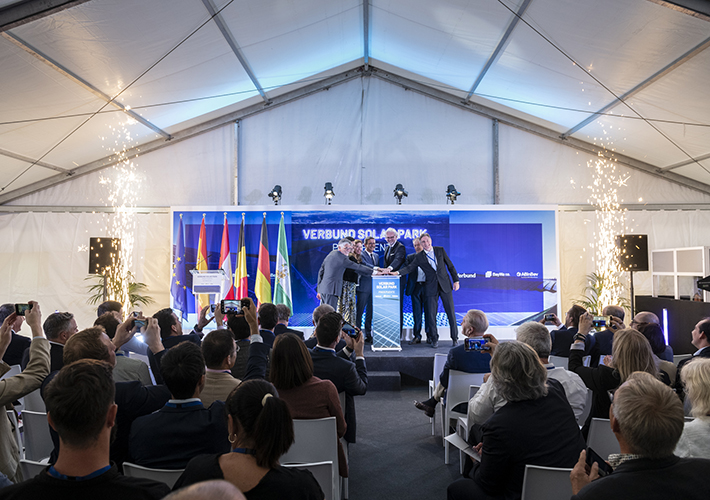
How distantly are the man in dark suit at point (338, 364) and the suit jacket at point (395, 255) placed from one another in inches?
158

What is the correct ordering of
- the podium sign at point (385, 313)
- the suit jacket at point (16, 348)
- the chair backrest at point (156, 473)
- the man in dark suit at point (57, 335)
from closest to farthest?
the chair backrest at point (156, 473) < the man in dark suit at point (57, 335) < the suit jacket at point (16, 348) < the podium sign at point (385, 313)

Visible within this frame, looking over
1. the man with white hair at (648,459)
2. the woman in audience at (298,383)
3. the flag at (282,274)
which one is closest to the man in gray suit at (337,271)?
the flag at (282,274)

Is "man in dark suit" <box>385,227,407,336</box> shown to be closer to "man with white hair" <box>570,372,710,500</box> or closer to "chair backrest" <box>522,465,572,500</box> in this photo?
"chair backrest" <box>522,465,572,500</box>

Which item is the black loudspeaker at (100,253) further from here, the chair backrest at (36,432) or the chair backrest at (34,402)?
the chair backrest at (36,432)

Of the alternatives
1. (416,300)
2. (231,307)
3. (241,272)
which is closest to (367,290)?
(416,300)

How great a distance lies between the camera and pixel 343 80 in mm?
9758

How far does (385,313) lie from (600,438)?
4.56m

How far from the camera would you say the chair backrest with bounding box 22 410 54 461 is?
2529mm

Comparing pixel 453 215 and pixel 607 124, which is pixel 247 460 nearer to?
pixel 453 215

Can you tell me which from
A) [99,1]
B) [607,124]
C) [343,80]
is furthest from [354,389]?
[343,80]

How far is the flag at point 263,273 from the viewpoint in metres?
8.30

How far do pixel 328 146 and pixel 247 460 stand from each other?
8600 mm

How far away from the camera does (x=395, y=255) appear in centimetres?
744

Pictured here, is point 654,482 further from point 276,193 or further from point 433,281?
point 276,193
